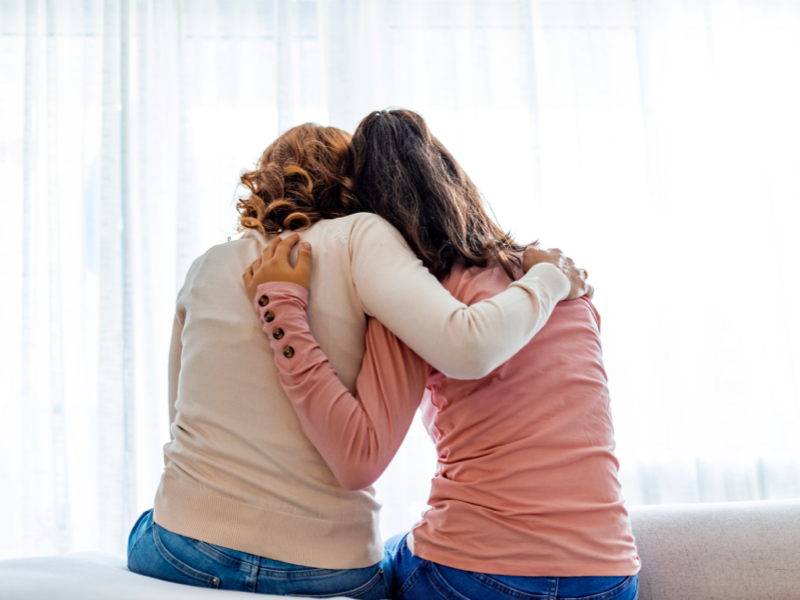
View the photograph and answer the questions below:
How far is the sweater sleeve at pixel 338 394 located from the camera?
75cm

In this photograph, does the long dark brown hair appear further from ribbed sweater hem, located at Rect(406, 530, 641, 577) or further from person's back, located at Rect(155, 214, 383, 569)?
ribbed sweater hem, located at Rect(406, 530, 641, 577)

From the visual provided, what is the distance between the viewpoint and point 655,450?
1.98 metres

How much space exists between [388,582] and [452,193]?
0.62m

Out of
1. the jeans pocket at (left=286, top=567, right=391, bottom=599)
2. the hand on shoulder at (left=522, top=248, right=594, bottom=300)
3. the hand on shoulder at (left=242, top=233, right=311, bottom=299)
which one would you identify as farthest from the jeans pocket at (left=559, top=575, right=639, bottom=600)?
the hand on shoulder at (left=242, top=233, right=311, bottom=299)

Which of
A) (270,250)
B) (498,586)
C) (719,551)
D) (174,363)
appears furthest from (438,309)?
(719,551)

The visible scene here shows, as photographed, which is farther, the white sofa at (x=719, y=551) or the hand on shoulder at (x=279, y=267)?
the white sofa at (x=719, y=551)

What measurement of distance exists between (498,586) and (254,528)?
1.10 feet

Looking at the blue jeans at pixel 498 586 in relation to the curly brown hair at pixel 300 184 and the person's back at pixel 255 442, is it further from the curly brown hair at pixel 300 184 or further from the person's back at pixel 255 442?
the curly brown hair at pixel 300 184

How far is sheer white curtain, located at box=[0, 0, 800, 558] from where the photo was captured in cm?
196

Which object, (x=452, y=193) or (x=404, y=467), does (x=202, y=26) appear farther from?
(x=404, y=467)

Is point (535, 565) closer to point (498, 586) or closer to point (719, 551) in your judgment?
point (498, 586)

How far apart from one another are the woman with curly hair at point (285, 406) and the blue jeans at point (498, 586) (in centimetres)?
5

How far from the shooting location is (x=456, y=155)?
6.70ft

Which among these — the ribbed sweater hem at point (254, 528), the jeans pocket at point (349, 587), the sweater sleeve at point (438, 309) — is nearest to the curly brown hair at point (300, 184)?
the sweater sleeve at point (438, 309)
